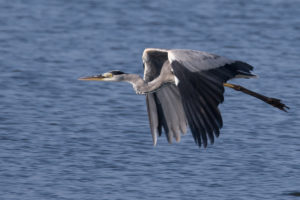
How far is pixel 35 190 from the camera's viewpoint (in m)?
8.72

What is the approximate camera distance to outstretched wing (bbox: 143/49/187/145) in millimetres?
9570

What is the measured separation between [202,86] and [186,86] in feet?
0.55

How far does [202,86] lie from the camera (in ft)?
26.7

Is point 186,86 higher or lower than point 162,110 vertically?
higher

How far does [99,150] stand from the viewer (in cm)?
1023

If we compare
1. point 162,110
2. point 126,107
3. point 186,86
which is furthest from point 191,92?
point 126,107

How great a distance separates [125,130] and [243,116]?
196cm

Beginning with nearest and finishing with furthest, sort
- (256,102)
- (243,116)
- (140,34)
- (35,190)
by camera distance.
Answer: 1. (35,190)
2. (243,116)
3. (256,102)
4. (140,34)

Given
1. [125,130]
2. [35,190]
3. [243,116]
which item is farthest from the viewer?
[243,116]

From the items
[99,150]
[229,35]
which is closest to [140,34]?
[229,35]

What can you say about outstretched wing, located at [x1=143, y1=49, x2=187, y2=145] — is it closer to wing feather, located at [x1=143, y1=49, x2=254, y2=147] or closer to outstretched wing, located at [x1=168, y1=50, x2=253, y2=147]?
wing feather, located at [x1=143, y1=49, x2=254, y2=147]

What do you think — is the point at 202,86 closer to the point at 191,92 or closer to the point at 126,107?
the point at 191,92

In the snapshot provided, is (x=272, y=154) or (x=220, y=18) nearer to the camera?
(x=272, y=154)

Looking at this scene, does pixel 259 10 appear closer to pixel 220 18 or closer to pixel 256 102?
pixel 220 18
